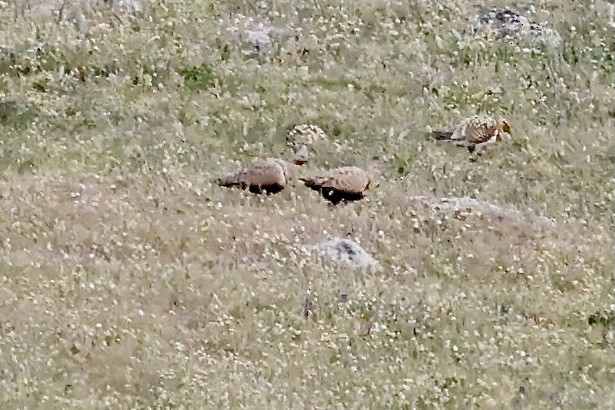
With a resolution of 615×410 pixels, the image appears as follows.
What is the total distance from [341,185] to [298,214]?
3.29ft

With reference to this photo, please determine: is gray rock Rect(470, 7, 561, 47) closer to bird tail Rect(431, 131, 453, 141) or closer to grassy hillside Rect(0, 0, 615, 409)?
grassy hillside Rect(0, 0, 615, 409)

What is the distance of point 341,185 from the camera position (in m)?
14.6

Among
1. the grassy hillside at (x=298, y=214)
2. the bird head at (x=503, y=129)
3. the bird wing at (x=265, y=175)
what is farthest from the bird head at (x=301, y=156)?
the bird head at (x=503, y=129)

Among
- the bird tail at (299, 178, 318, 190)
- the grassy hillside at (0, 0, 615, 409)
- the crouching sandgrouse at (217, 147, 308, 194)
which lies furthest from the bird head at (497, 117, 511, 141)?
the crouching sandgrouse at (217, 147, 308, 194)

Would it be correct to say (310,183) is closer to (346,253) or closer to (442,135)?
(346,253)

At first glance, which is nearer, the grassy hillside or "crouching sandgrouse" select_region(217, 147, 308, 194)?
the grassy hillside

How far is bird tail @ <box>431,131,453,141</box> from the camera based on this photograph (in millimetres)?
17016

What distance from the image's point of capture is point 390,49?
65.8 feet

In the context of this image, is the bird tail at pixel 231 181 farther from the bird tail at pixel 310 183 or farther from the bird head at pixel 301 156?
the bird head at pixel 301 156

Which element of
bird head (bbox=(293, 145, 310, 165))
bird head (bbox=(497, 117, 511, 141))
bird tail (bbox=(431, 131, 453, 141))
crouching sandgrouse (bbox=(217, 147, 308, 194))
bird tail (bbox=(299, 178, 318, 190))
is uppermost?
crouching sandgrouse (bbox=(217, 147, 308, 194))

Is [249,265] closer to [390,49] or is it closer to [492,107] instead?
[492,107]

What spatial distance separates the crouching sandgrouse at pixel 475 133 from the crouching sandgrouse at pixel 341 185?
252cm

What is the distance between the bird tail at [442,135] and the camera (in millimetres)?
17016

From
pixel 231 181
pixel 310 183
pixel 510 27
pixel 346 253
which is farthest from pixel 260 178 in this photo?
pixel 510 27
